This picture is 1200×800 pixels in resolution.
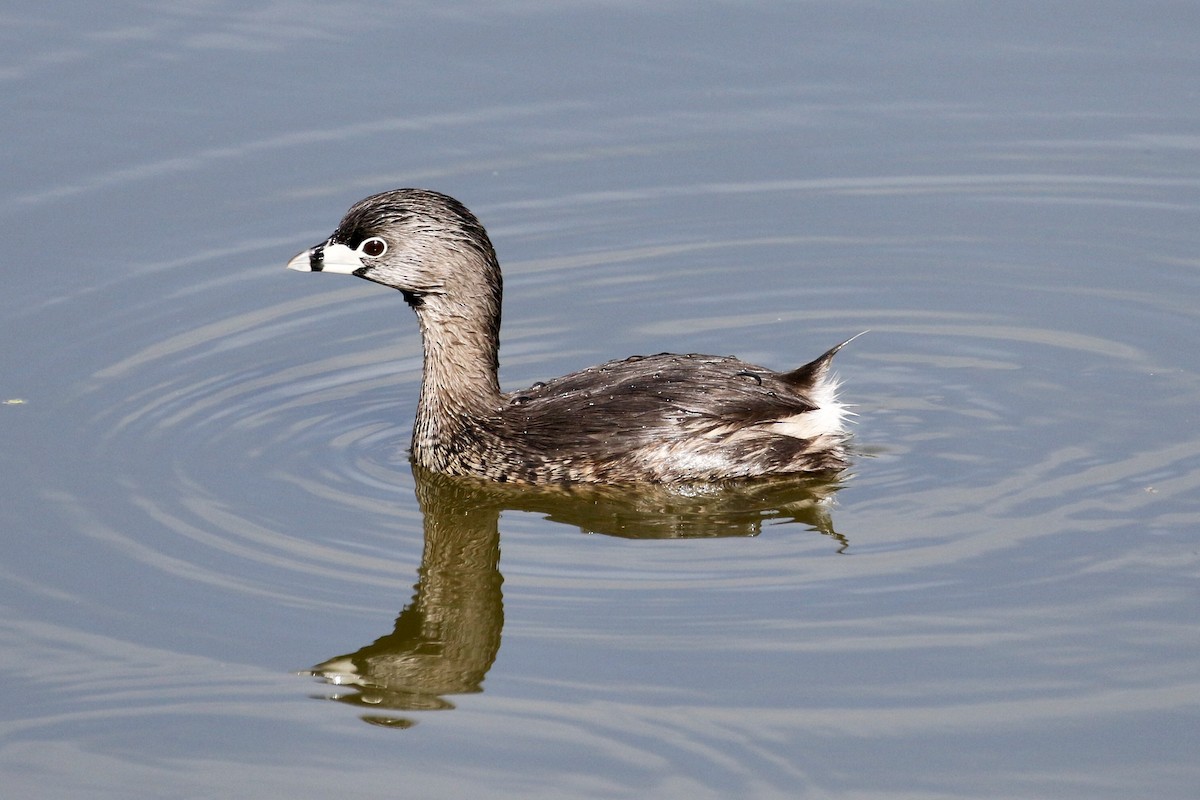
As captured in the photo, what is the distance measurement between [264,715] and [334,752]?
1.24 feet

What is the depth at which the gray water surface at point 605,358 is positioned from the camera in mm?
6672

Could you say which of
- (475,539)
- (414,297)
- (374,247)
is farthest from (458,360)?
(475,539)

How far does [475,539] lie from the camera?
27.9 feet

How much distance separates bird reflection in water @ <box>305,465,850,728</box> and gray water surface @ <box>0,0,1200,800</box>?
0.02 meters

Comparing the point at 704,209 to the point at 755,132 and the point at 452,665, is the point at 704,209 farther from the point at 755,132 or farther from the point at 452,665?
the point at 452,665

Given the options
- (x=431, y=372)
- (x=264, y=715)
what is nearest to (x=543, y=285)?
(x=431, y=372)

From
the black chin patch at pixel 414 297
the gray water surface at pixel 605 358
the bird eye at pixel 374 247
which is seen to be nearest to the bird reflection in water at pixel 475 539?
the gray water surface at pixel 605 358

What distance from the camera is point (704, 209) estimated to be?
38.2 feet

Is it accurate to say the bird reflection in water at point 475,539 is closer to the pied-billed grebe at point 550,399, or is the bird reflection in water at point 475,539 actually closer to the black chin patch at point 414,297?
the pied-billed grebe at point 550,399

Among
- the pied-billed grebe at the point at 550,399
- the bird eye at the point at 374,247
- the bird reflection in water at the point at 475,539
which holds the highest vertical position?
the bird eye at the point at 374,247

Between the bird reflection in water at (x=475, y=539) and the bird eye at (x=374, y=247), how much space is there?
3.36 feet

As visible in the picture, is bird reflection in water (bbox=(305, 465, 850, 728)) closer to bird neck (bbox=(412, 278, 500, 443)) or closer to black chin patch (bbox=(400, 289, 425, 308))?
bird neck (bbox=(412, 278, 500, 443))

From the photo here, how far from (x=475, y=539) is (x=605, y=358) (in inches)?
74.3

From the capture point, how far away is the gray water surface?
6672 millimetres
